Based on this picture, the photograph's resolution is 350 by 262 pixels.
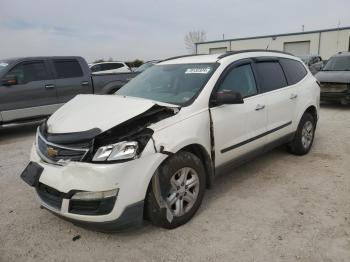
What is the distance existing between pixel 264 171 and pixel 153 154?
94.5 inches

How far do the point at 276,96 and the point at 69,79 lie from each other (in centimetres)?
555

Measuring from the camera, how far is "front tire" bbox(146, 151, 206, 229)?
9.67ft

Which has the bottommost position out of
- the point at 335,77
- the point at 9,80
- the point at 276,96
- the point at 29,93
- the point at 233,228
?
the point at 233,228

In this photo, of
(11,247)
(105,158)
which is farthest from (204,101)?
(11,247)

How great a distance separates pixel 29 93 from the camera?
7.48 meters

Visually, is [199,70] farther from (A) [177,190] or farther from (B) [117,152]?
(B) [117,152]

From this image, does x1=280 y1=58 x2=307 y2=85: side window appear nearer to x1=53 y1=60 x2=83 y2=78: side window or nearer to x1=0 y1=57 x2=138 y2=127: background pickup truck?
x1=0 y1=57 x2=138 y2=127: background pickup truck

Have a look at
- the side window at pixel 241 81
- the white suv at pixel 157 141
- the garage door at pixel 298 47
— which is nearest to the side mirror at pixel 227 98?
the white suv at pixel 157 141

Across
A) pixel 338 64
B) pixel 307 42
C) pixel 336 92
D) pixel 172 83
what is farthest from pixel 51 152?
pixel 307 42

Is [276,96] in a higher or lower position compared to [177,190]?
higher

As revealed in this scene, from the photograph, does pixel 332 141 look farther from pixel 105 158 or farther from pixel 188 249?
pixel 105 158

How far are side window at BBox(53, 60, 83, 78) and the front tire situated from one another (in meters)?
5.93

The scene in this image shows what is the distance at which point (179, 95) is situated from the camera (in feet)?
12.0

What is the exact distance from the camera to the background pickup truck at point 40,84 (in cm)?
724
